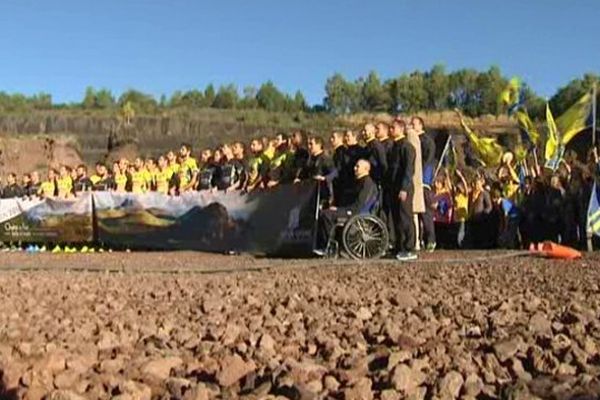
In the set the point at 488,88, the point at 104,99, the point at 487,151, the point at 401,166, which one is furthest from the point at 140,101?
the point at 401,166

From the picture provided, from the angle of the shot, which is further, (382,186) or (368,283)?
→ (382,186)

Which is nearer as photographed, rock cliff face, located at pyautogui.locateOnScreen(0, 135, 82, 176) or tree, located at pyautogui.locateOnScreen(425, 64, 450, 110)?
rock cliff face, located at pyautogui.locateOnScreen(0, 135, 82, 176)

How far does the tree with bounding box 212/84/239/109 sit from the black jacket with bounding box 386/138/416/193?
75558 mm

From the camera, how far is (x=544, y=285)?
914 cm

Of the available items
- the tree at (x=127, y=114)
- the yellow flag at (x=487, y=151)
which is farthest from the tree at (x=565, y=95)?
the yellow flag at (x=487, y=151)

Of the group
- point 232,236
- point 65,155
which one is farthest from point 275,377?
point 65,155

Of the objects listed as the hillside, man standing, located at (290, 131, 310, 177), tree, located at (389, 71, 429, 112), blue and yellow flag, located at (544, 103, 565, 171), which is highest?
tree, located at (389, 71, 429, 112)

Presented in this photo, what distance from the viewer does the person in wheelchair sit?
1370 centimetres

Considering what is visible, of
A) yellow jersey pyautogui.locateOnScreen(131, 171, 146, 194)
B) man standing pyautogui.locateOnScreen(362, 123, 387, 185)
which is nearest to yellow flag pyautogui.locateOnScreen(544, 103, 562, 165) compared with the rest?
man standing pyautogui.locateOnScreen(362, 123, 387, 185)

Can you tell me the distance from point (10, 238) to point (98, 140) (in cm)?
4638

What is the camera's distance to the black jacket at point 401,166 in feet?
43.1

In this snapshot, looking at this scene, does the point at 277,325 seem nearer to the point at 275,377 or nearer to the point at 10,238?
the point at 275,377

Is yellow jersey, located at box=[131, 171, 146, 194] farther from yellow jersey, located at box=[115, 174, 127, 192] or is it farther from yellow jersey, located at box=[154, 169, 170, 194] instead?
yellow jersey, located at box=[154, 169, 170, 194]

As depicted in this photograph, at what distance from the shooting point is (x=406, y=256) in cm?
1287
